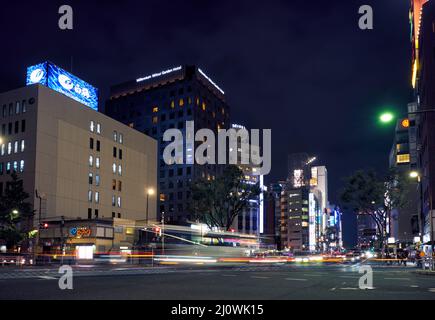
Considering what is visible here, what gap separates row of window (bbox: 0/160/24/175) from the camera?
7544 cm

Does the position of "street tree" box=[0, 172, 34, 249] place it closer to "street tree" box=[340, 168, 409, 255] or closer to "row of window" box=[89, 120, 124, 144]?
"row of window" box=[89, 120, 124, 144]

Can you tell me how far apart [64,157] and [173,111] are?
6579 cm

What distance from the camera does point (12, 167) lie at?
3007 inches

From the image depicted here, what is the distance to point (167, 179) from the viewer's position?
5576 inches

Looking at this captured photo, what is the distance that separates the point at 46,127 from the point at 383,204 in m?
52.3

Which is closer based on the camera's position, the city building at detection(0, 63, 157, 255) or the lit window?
the city building at detection(0, 63, 157, 255)

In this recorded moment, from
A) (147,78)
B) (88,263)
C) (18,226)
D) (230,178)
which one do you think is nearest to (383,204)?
(230,178)

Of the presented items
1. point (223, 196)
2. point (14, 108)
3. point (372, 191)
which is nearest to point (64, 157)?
point (14, 108)

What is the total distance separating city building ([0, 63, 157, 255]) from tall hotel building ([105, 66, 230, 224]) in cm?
4360

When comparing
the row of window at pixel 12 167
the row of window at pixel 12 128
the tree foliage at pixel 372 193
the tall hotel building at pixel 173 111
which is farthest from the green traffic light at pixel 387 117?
the tall hotel building at pixel 173 111

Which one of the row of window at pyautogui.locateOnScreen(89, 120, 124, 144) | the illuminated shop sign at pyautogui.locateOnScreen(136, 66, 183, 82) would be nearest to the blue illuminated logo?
the row of window at pyautogui.locateOnScreen(89, 120, 124, 144)

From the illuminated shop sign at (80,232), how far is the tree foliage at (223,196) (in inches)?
657
